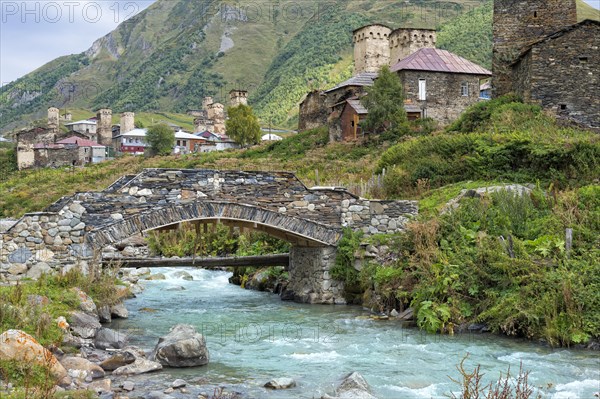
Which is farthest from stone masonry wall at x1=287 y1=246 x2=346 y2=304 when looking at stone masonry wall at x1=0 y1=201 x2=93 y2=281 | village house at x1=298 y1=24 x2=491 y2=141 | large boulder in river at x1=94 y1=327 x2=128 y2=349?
village house at x1=298 y1=24 x2=491 y2=141

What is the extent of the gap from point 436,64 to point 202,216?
29.5 m

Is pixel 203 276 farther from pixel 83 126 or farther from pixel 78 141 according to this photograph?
pixel 83 126

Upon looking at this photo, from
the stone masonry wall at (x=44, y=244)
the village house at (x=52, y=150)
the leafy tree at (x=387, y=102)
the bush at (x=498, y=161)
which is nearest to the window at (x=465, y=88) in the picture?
the leafy tree at (x=387, y=102)

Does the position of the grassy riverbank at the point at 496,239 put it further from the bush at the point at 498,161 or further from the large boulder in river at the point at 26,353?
the large boulder in river at the point at 26,353

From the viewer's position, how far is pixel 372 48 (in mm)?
60031

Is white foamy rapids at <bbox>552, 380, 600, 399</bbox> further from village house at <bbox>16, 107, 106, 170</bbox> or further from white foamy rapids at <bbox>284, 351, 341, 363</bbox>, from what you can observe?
village house at <bbox>16, 107, 106, 170</bbox>

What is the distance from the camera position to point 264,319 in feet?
47.4

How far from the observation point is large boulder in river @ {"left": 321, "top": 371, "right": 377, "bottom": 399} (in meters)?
8.27

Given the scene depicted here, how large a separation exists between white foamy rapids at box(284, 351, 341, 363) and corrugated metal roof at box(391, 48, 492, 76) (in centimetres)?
3118

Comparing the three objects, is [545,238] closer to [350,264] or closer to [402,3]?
[350,264]

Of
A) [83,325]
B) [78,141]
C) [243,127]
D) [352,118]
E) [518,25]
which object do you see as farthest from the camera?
[78,141]

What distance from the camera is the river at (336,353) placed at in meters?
9.11

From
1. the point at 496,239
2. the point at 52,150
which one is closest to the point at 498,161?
the point at 496,239

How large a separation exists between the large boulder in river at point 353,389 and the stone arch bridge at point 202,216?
6.88 metres
